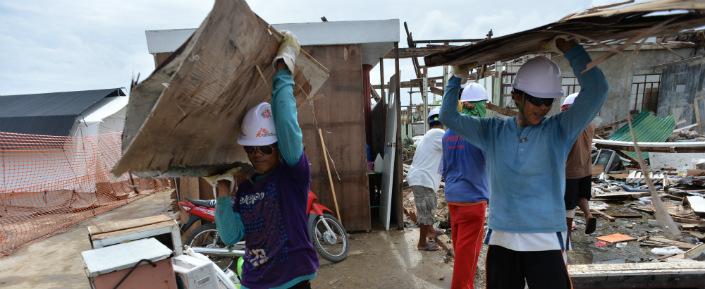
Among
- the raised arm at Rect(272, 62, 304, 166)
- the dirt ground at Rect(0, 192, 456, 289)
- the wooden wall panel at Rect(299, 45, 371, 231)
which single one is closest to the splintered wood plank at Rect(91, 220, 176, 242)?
the dirt ground at Rect(0, 192, 456, 289)

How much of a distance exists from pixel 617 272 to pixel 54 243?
26.1 ft

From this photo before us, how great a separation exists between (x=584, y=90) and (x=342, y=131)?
13.6 feet

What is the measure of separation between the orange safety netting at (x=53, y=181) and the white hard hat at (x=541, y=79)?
8.86 m

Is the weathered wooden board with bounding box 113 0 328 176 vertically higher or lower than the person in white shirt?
higher

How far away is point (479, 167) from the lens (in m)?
3.04

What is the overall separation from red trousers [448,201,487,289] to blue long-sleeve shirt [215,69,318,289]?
1586 mm

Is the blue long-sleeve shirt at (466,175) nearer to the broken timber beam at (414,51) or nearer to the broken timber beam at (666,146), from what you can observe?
the broken timber beam at (414,51)

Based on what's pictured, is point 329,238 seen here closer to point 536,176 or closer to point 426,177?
point 426,177

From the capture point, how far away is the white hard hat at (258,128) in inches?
64.3

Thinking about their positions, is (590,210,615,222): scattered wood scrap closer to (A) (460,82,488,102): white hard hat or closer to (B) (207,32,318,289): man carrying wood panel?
(A) (460,82,488,102): white hard hat

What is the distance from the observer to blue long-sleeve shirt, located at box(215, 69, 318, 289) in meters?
1.67

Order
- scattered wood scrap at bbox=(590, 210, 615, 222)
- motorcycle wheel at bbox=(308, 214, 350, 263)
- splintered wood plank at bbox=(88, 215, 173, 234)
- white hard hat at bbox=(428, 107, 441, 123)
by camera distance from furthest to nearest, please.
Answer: scattered wood scrap at bbox=(590, 210, 615, 222) → motorcycle wheel at bbox=(308, 214, 350, 263) → white hard hat at bbox=(428, 107, 441, 123) → splintered wood plank at bbox=(88, 215, 173, 234)

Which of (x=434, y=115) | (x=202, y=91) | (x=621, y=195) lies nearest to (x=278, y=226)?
(x=202, y=91)

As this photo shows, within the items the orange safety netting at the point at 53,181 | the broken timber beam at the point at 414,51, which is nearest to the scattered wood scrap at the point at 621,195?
the broken timber beam at the point at 414,51
